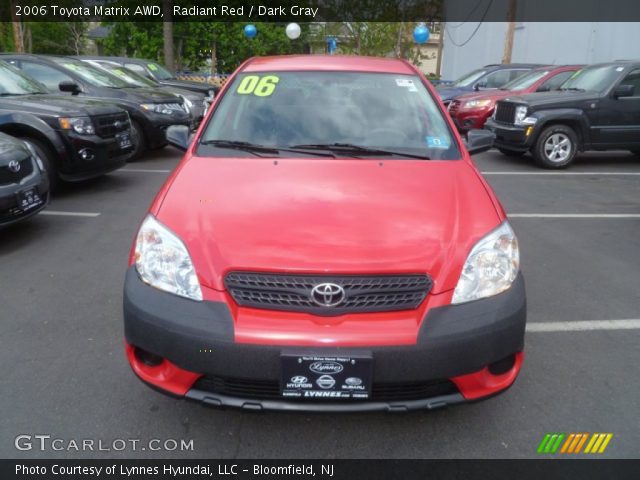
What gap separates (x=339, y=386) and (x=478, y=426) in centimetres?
91

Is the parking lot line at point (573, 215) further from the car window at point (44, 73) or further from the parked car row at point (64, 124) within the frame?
the car window at point (44, 73)

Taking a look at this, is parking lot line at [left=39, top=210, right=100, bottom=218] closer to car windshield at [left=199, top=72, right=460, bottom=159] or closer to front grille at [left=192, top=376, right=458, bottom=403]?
car windshield at [left=199, top=72, right=460, bottom=159]

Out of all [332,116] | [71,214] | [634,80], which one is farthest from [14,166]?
[634,80]

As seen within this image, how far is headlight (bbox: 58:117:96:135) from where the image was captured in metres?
6.37

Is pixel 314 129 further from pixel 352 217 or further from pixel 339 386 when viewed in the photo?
pixel 339 386

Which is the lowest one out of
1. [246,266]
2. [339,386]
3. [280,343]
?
[339,386]

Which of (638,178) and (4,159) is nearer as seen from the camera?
(4,159)

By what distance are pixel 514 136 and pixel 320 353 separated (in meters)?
8.08

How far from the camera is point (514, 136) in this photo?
9.07 m

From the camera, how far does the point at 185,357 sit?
212 centimetres

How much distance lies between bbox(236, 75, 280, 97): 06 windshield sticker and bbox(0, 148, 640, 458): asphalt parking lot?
1757 millimetres

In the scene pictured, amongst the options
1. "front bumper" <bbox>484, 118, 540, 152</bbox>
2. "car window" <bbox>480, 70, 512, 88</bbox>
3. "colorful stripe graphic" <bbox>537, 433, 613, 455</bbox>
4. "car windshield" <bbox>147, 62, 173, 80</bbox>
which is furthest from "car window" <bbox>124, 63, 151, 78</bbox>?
"colorful stripe graphic" <bbox>537, 433, 613, 455</bbox>
